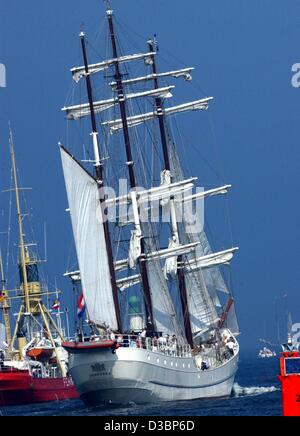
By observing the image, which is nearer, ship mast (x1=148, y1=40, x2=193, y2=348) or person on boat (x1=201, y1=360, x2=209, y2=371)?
person on boat (x1=201, y1=360, x2=209, y2=371)

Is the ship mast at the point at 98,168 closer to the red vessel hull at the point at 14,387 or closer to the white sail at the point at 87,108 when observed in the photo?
the white sail at the point at 87,108

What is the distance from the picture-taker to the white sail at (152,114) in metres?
97.8

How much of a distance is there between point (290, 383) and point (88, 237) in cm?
4137

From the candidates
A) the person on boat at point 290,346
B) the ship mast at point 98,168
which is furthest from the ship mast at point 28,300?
the person on boat at point 290,346

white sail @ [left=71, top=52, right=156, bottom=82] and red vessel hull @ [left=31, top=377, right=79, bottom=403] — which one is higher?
white sail @ [left=71, top=52, right=156, bottom=82]

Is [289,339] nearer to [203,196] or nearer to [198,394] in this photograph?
[198,394]

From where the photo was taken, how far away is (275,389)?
97188 mm

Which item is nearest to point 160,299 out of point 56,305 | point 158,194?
point 158,194

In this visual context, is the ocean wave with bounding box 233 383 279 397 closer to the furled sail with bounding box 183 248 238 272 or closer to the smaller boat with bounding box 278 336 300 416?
the furled sail with bounding box 183 248 238 272

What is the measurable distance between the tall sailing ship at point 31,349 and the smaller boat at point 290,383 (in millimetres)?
60252

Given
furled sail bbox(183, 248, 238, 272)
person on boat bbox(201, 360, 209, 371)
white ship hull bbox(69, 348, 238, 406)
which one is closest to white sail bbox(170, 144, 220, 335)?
furled sail bbox(183, 248, 238, 272)

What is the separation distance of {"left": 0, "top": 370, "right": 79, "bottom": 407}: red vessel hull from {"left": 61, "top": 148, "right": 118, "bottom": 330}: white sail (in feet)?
63.7

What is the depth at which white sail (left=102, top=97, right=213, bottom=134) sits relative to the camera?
97812 mm

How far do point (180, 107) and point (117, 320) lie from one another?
25304 millimetres
